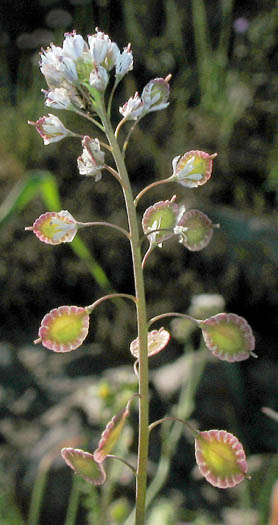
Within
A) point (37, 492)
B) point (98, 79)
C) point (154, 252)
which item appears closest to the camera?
point (98, 79)

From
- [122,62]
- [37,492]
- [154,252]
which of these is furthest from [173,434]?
[154,252]

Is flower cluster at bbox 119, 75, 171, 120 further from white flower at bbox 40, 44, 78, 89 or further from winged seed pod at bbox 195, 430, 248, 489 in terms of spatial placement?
winged seed pod at bbox 195, 430, 248, 489

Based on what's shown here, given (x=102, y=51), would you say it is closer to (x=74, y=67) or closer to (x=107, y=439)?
(x=74, y=67)

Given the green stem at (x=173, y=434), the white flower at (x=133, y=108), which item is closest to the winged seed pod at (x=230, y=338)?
the white flower at (x=133, y=108)

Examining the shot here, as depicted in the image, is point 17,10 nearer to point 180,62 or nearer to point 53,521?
point 180,62

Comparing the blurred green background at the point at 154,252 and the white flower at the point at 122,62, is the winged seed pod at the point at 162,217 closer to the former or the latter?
the white flower at the point at 122,62

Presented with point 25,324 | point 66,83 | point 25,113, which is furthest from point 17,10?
point 66,83
